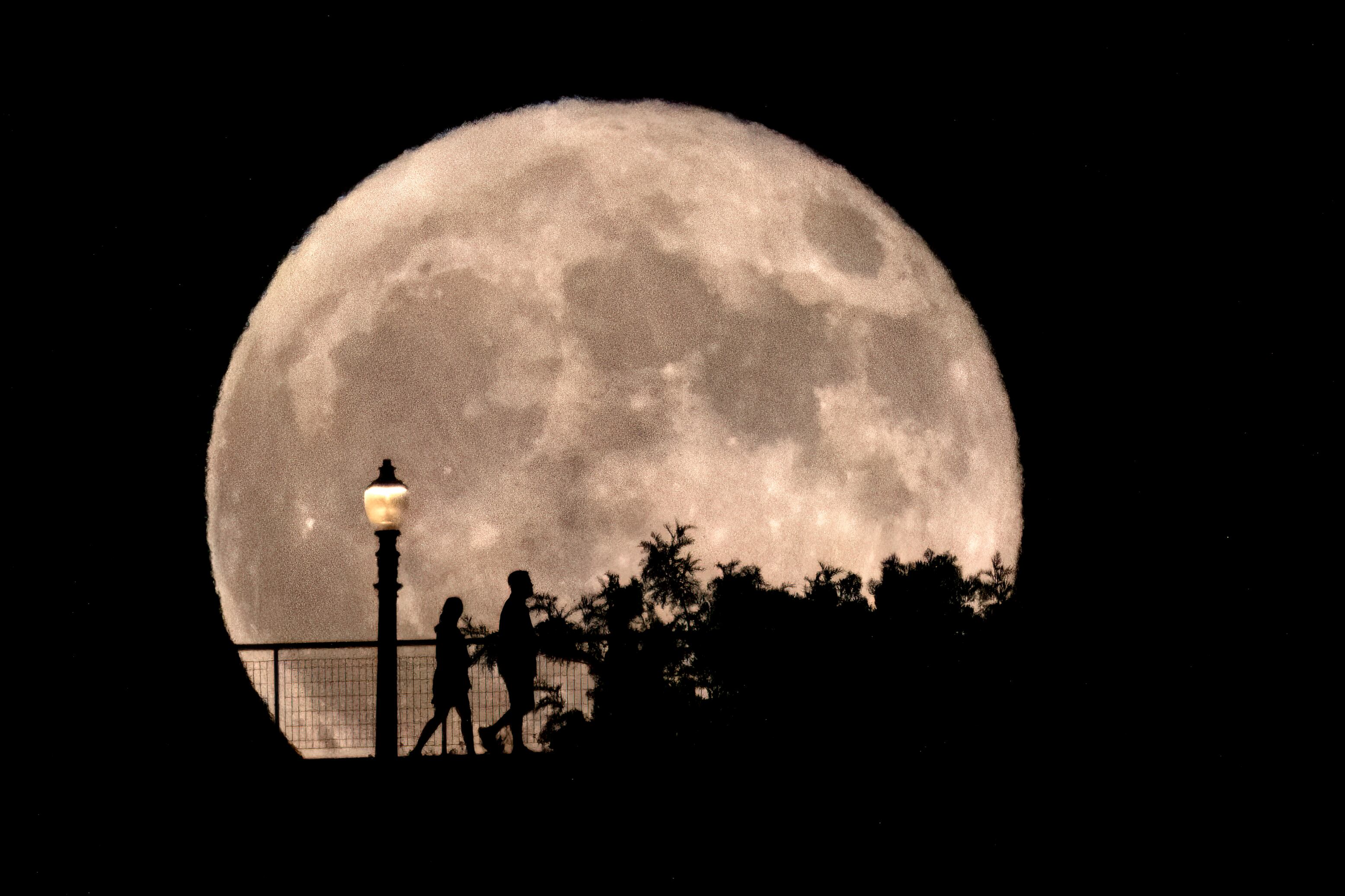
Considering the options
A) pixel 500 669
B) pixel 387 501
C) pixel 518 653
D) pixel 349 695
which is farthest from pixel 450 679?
pixel 387 501

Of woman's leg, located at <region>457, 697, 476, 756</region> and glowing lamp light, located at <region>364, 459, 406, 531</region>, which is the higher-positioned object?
glowing lamp light, located at <region>364, 459, 406, 531</region>

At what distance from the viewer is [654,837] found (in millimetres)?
13188

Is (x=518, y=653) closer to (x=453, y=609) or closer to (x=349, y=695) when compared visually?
(x=453, y=609)

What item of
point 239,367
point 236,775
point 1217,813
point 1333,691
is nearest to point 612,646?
point 236,775

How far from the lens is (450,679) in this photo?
14844 mm

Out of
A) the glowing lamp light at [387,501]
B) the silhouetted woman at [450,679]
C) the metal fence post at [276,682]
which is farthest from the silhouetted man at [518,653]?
the metal fence post at [276,682]

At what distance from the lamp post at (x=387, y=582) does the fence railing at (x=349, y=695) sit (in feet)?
6.14

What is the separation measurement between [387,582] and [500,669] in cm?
116

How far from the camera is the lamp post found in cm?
1339

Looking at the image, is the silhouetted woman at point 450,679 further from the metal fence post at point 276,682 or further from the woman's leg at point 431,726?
the metal fence post at point 276,682

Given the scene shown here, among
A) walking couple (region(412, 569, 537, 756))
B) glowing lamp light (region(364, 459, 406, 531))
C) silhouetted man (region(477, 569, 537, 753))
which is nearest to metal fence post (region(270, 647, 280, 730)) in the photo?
walking couple (region(412, 569, 537, 756))

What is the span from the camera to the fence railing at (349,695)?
51.5 feet

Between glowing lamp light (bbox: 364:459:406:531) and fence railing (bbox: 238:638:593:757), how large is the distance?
2283 millimetres

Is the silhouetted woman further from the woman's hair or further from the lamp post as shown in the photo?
the lamp post
